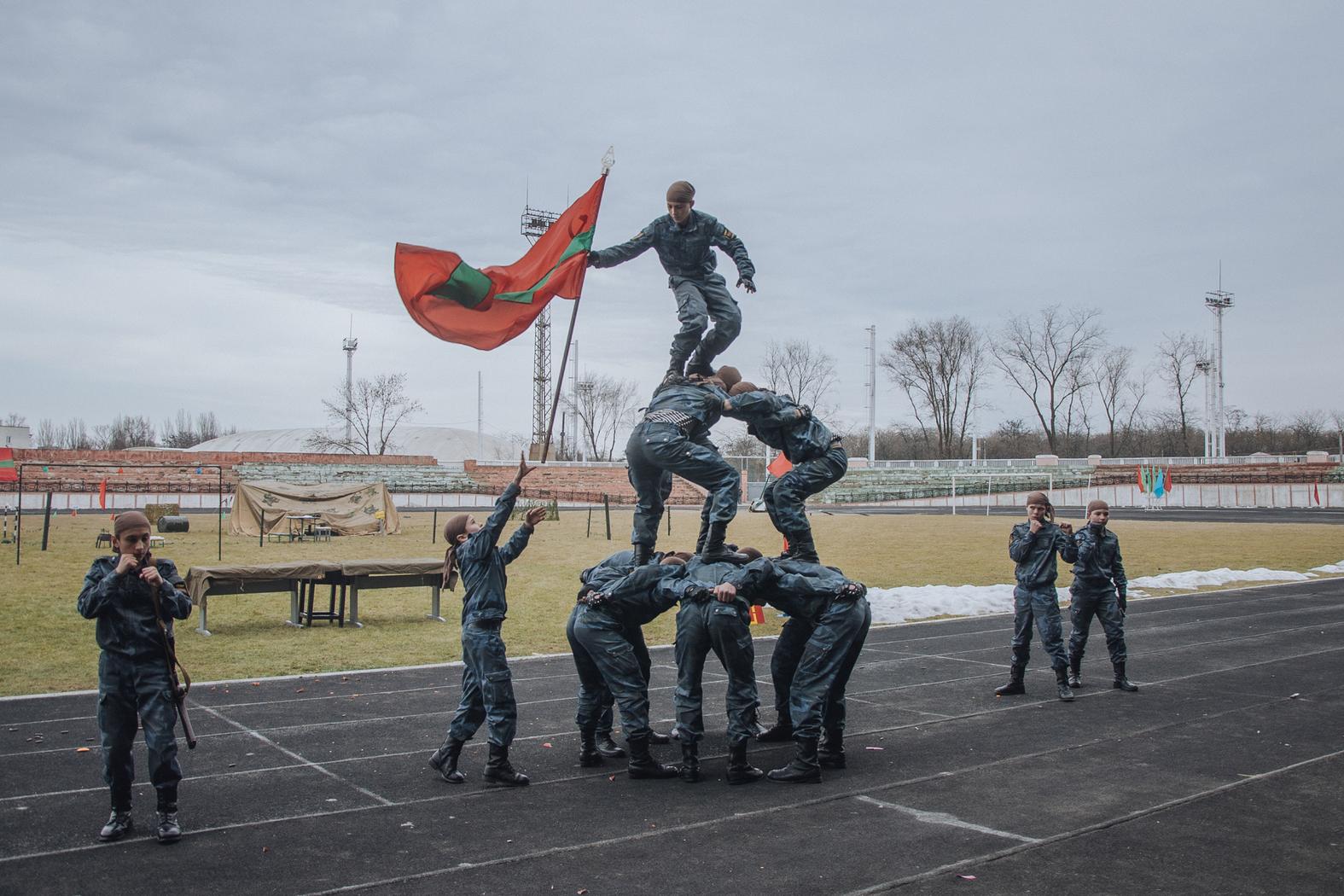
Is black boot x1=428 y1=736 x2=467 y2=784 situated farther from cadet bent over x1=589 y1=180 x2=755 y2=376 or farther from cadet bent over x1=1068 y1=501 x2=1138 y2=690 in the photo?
cadet bent over x1=1068 y1=501 x2=1138 y2=690

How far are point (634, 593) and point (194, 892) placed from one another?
3.67 m

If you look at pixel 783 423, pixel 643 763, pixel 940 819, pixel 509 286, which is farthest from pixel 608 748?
pixel 509 286

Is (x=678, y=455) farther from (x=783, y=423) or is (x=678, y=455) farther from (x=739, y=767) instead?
(x=739, y=767)

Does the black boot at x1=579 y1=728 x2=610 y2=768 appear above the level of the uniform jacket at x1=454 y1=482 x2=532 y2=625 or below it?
below

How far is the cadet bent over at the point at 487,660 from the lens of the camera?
732 cm

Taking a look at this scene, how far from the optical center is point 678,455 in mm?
8656

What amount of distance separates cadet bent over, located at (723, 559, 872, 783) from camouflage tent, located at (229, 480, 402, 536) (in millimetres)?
26858

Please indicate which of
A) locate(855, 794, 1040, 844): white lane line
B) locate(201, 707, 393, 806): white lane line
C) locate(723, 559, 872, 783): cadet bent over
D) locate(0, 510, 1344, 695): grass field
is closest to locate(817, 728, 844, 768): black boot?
locate(723, 559, 872, 783): cadet bent over

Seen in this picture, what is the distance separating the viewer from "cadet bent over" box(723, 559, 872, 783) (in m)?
7.52

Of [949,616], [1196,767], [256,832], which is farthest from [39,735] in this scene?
[949,616]

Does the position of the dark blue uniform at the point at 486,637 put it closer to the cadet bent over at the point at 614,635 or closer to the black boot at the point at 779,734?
the cadet bent over at the point at 614,635

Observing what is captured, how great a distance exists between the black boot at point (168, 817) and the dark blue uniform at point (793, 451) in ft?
16.3

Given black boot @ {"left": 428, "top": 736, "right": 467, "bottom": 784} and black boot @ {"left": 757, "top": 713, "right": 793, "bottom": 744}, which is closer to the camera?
black boot @ {"left": 428, "top": 736, "right": 467, "bottom": 784}

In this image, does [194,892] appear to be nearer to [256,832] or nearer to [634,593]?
[256,832]
